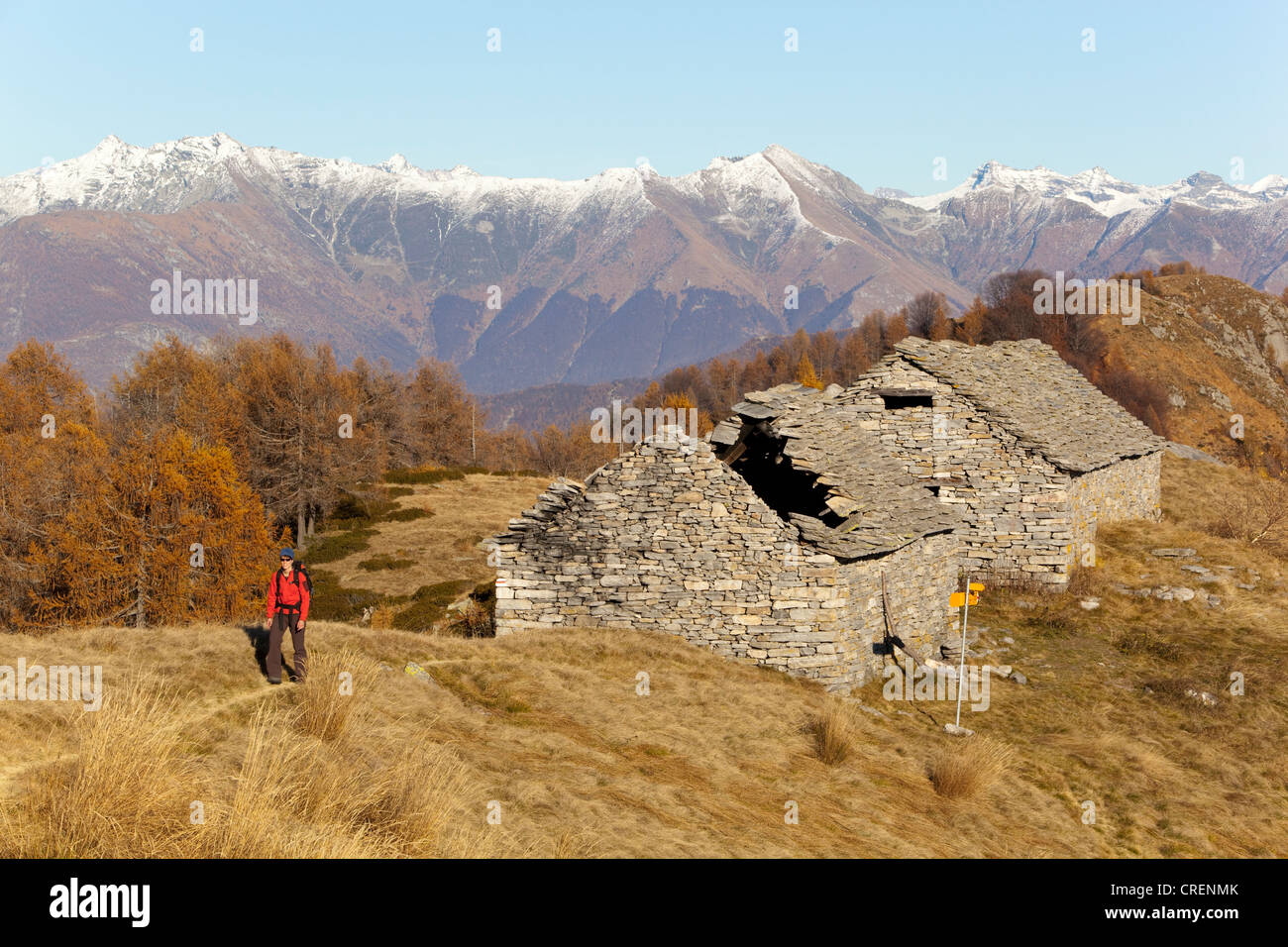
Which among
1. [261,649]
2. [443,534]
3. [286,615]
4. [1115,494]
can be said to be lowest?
[443,534]

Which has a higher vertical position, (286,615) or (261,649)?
(286,615)

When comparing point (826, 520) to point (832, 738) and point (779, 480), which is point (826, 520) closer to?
point (779, 480)

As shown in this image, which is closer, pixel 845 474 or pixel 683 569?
pixel 683 569

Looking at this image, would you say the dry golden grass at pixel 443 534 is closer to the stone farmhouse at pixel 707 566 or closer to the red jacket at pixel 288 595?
the stone farmhouse at pixel 707 566

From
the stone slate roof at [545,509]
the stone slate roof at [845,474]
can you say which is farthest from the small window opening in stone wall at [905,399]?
the stone slate roof at [545,509]

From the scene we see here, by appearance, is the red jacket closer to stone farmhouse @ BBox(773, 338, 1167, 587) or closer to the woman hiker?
the woman hiker

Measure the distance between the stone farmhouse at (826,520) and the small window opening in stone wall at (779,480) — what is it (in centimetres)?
6

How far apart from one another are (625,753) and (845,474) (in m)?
10.9

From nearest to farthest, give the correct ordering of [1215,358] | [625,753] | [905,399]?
[625,753], [905,399], [1215,358]

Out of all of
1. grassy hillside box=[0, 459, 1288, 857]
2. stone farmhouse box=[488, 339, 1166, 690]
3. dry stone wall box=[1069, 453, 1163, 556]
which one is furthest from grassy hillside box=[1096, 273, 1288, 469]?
grassy hillside box=[0, 459, 1288, 857]

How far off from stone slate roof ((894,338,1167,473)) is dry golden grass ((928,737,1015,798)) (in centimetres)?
1352

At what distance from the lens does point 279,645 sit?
38.6 ft

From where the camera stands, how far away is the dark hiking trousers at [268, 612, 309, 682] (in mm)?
11703

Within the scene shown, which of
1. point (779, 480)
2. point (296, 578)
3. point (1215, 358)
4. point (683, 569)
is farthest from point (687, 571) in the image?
point (1215, 358)
